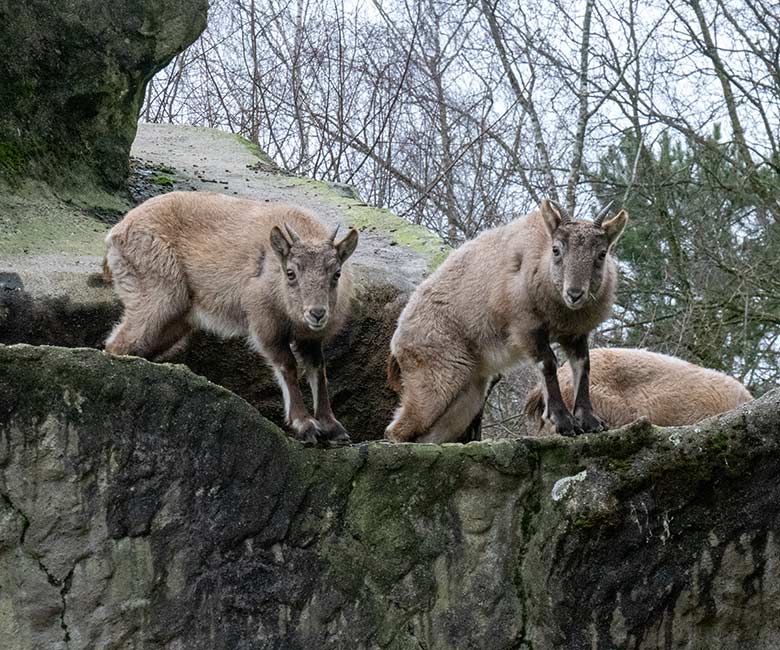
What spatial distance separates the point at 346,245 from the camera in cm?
666

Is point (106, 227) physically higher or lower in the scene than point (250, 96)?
lower

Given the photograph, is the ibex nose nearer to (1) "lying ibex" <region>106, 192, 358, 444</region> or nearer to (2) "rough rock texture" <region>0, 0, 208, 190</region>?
(1) "lying ibex" <region>106, 192, 358, 444</region>

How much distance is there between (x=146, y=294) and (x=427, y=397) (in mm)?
1863

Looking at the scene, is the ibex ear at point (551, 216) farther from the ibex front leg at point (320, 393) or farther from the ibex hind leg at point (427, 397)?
the ibex front leg at point (320, 393)

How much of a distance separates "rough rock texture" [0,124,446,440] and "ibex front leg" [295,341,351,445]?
1.40 meters

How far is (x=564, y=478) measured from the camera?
5.60 meters

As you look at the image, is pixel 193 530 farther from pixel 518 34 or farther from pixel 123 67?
pixel 518 34

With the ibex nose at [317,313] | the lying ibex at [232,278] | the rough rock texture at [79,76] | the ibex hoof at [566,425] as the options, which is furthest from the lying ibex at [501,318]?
the rough rock texture at [79,76]

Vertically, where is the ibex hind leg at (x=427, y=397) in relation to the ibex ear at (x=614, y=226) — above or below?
below

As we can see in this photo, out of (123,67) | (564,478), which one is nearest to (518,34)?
(123,67)

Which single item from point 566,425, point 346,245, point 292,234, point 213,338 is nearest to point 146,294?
point 213,338

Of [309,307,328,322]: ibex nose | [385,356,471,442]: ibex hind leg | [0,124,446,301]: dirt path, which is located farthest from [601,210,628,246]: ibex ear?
[0,124,446,301]: dirt path

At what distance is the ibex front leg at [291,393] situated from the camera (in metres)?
6.01

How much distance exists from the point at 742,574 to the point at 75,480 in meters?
3.13
